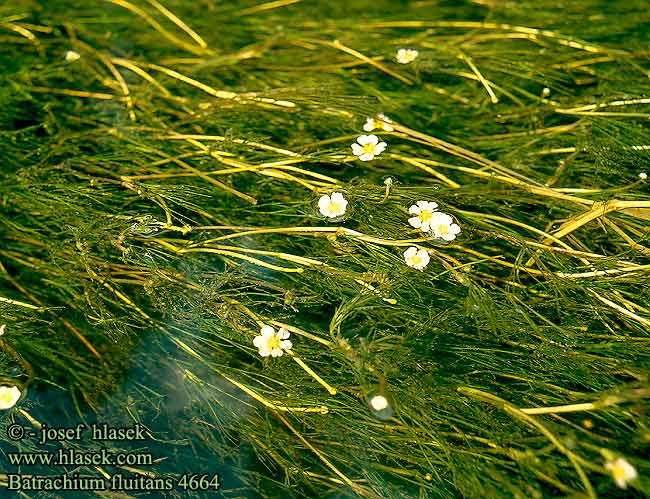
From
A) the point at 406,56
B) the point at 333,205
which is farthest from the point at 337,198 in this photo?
the point at 406,56

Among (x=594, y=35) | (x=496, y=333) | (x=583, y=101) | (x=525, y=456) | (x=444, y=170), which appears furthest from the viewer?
(x=594, y=35)

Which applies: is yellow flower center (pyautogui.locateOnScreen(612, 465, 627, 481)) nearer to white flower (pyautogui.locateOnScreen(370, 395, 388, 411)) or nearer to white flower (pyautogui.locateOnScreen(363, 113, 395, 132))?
white flower (pyautogui.locateOnScreen(370, 395, 388, 411))

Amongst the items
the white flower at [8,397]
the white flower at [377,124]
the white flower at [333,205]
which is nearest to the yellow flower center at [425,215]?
the white flower at [333,205]

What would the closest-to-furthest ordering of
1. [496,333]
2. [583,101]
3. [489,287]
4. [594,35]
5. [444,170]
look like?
[496,333]
[489,287]
[444,170]
[583,101]
[594,35]

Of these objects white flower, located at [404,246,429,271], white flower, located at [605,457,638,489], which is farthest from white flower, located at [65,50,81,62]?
white flower, located at [605,457,638,489]

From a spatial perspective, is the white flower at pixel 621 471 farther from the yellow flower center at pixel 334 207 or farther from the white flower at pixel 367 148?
the white flower at pixel 367 148

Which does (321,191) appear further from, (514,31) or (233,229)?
(514,31)

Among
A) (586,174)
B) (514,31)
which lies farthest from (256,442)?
(514,31)

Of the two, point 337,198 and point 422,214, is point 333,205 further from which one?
point 422,214
